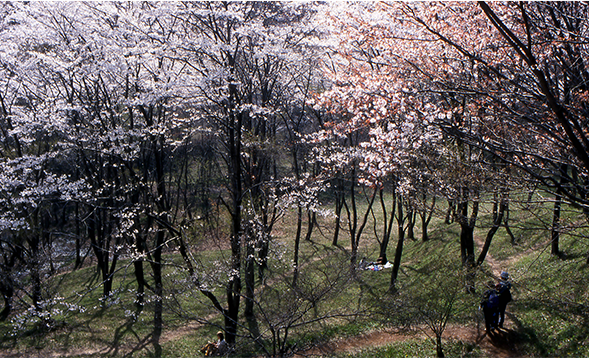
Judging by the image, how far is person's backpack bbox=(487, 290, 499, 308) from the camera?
8789mm

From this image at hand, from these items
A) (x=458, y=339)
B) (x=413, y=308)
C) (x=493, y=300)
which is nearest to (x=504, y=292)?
(x=493, y=300)

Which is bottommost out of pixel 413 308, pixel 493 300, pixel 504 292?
pixel 413 308

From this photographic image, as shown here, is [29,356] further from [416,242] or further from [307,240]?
[416,242]

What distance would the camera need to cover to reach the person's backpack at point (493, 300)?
8.79 m

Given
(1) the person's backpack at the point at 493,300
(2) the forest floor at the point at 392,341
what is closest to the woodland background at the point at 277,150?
(2) the forest floor at the point at 392,341

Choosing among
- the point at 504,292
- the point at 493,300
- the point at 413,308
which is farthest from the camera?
the point at 413,308

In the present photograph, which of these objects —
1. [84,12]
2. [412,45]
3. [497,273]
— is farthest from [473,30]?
[84,12]

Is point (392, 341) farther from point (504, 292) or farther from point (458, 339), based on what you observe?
point (504, 292)

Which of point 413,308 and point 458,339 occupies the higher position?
point 413,308

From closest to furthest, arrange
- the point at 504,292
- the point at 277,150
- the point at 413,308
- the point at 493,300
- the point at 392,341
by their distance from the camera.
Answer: the point at 493,300, the point at 504,292, the point at 413,308, the point at 392,341, the point at 277,150

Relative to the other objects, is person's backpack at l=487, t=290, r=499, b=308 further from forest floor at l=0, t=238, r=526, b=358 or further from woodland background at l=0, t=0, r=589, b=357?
forest floor at l=0, t=238, r=526, b=358

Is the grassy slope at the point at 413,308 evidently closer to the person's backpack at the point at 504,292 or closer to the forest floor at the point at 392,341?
the forest floor at the point at 392,341

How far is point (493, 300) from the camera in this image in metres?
8.80

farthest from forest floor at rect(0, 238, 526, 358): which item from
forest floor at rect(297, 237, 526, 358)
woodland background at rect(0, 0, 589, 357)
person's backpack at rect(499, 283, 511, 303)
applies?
person's backpack at rect(499, 283, 511, 303)
